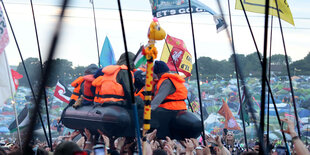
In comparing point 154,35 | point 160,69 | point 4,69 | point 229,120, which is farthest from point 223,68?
point 154,35

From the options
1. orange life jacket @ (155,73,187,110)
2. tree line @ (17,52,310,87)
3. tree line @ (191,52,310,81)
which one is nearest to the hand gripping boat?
orange life jacket @ (155,73,187,110)

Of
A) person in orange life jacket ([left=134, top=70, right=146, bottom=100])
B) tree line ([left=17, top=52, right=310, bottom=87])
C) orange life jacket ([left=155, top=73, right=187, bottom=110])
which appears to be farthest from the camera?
tree line ([left=17, top=52, right=310, bottom=87])

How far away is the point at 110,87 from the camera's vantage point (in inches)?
221

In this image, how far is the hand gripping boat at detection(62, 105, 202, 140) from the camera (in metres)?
5.41

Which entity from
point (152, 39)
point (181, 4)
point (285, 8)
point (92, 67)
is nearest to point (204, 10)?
point (181, 4)

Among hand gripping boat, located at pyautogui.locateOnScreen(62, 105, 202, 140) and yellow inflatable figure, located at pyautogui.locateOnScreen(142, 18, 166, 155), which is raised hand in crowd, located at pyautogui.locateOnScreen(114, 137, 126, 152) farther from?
yellow inflatable figure, located at pyautogui.locateOnScreen(142, 18, 166, 155)

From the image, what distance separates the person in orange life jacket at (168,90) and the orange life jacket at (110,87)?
0.52 metres

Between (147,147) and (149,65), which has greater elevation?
(149,65)

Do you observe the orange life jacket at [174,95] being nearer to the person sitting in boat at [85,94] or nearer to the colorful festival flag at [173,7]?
the person sitting in boat at [85,94]

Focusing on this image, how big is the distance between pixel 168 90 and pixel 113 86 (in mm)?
766

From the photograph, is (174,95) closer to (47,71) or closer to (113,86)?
(113,86)

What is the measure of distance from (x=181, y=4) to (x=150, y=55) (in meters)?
4.68

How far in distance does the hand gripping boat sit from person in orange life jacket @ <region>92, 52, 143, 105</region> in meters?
0.12

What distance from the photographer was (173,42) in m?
10.9
